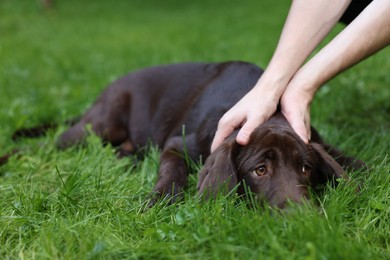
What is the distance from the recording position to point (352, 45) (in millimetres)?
2791

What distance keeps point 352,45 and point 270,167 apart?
0.82m

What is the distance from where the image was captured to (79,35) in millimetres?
10891

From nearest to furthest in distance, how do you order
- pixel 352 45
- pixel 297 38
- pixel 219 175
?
pixel 219 175, pixel 352 45, pixel 297 38

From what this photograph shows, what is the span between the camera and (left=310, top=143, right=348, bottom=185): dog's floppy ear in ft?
8.63

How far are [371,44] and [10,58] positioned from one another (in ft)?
19.6

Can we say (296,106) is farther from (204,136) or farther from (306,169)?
(204,136)

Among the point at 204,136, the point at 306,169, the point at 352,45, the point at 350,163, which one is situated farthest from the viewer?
the point at 204,136

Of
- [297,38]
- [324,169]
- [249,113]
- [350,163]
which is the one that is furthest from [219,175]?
[297,38]

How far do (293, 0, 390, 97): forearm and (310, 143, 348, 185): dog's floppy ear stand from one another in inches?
14.7

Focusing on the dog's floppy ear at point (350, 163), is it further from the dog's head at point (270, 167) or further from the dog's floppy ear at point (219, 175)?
the dog's floppy ear at point (219, 175)

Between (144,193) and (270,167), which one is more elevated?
(270,167)

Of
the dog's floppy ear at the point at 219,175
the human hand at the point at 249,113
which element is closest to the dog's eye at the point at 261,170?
the dog's floppy ear at the point at 219,175

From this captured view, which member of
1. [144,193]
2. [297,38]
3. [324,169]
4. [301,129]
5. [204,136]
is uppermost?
[297,38]

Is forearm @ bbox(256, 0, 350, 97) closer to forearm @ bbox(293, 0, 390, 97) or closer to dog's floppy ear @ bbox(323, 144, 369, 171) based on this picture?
forearm @ bbox(293, 0, 390, 97)
